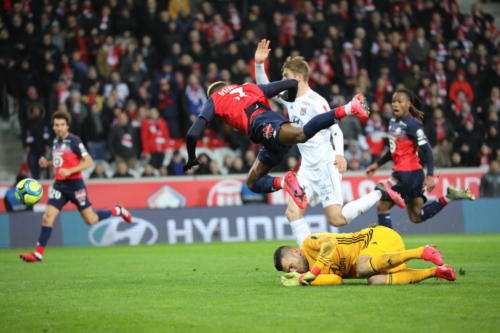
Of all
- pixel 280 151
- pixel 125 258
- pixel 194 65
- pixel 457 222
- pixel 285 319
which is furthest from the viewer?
pixel 194 65

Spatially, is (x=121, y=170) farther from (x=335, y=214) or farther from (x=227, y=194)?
(x=335, y=214)

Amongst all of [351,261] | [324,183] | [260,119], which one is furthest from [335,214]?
[351,261]

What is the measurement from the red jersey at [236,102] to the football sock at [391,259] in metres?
2.26

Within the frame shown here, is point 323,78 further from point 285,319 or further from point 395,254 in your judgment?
point 285,319

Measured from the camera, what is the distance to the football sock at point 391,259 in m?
8.23

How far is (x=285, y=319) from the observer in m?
6.71

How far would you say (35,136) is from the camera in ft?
65.3

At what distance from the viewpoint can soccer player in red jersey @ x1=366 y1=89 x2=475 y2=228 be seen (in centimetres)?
1273

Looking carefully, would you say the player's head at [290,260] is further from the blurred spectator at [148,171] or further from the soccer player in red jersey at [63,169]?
the blurred spectator at [148,171]

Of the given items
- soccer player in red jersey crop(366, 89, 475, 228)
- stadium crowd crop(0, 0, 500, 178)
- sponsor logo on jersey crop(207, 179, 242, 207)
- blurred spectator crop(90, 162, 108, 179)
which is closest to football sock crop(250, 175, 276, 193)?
soccer player in red jersey crop(366, 89, 475, 228)

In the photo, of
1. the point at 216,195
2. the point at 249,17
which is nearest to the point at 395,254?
the point at 216,195

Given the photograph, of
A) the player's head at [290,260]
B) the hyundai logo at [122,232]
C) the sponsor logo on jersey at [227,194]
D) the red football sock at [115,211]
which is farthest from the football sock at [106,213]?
the player's head at [290,260]

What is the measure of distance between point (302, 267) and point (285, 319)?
2259 millimetres

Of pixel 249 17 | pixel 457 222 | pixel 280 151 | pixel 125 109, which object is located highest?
pixel 249 17
